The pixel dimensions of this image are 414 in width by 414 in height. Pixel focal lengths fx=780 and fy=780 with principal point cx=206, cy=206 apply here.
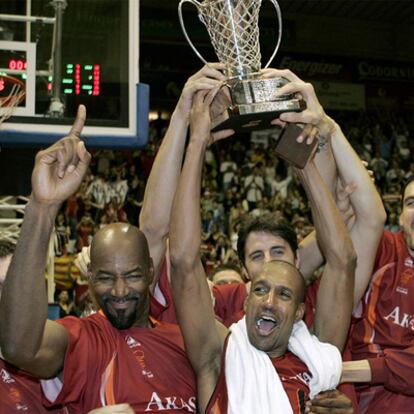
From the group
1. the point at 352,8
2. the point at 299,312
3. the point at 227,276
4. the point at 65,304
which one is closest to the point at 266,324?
the point at 299,312

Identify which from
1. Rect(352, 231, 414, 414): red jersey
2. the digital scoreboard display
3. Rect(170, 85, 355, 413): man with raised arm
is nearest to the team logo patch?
Rect(352, 231, 414, 414): red jersey

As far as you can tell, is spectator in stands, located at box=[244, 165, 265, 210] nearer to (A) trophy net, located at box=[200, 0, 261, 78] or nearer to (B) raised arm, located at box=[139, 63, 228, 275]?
(B) raised arm, located at box=[139, 63, 228, 275]

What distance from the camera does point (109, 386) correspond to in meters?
2.83

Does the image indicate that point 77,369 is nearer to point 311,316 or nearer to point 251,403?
point 251,403

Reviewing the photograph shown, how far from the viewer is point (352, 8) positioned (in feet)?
65.6

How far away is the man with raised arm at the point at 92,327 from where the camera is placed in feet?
8.16

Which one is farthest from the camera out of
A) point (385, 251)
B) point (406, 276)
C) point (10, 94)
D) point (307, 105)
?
point (10, 94)

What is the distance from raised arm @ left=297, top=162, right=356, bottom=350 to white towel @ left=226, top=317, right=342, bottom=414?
0.13 m

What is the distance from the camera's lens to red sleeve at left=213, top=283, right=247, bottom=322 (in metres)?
3.64

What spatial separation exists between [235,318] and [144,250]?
2.08ft

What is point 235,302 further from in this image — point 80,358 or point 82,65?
point 82,65

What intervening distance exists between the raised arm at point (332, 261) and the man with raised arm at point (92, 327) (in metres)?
0.59

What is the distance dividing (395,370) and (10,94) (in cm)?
343

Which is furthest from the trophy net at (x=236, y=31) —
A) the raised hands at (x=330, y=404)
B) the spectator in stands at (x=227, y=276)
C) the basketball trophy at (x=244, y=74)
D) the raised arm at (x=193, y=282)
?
the spectator in stands at (x=227, y=276)
